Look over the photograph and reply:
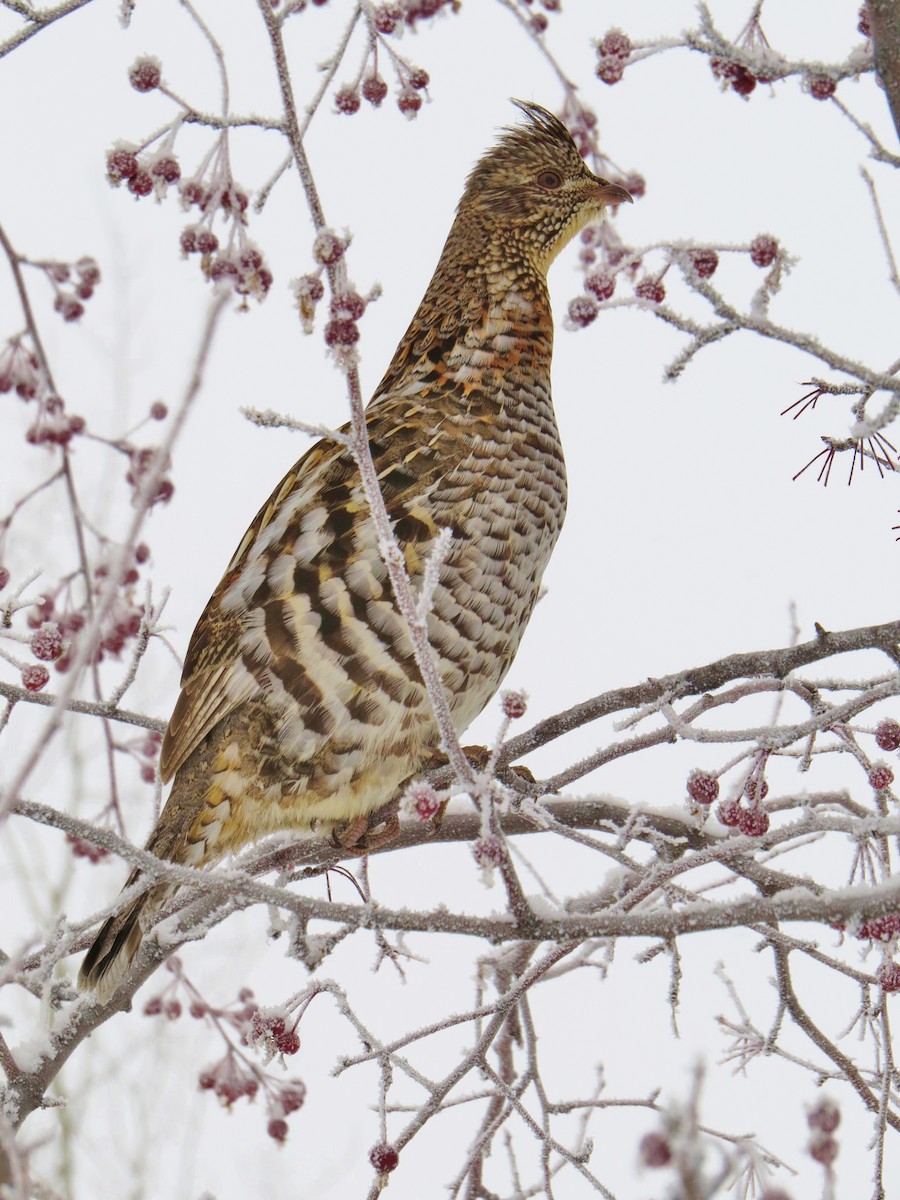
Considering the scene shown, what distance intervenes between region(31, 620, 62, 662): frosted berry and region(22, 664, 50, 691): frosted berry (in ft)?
0.08

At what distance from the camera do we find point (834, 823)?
1878 mm

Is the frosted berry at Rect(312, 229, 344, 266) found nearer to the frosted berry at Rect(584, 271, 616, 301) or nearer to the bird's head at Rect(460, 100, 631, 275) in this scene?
the frosted berry at Rect(584, 271, 616, 301)

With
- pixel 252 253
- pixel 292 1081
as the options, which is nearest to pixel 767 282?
pixel 252 253

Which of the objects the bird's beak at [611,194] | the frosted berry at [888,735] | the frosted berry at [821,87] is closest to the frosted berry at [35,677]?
the frosted berry at [888,735]

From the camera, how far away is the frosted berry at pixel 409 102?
7.43 feet

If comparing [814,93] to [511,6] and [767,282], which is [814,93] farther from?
[511,6]

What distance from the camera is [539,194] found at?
3.73m

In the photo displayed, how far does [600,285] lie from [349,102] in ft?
1.81

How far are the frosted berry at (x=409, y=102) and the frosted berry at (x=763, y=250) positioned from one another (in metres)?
0.70

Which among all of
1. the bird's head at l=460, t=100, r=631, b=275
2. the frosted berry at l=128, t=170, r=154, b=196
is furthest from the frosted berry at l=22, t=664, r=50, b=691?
the bird's head at l=460, t=100, r=631, b=275

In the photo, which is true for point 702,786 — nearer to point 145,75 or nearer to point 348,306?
point 348,306

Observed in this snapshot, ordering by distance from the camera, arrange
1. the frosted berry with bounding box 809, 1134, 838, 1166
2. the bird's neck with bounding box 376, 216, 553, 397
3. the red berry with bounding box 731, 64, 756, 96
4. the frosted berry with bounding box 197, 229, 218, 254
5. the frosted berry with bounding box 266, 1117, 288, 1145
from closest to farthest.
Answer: the frosted berry with bounding box 809, 1134, 838, 1166 < the frosted berry with bounding box 197, 229, 218, 254 < the red berry with bounding box 731, 64, 756, 96 < the frosted berry with bounding box 266, 1117, 288, 1145 < the bird's neck with bounding box 376, 216, 553, 397

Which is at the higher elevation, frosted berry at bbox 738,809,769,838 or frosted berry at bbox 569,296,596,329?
frosted berry at bbox 569,296,596,329

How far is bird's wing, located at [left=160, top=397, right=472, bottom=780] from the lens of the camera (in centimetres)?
292
